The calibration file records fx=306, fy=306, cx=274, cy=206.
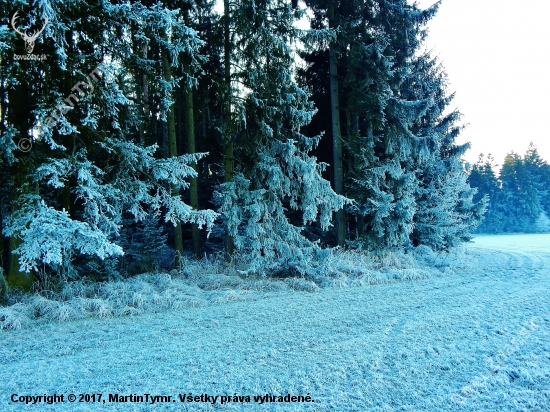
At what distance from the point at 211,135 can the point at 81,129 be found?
19.3 ft

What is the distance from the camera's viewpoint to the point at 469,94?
1449cm

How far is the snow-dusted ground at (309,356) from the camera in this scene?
2.45 metres

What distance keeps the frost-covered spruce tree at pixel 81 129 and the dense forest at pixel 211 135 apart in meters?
0.03

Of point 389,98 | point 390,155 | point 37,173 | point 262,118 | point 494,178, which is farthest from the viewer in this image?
point 494,178

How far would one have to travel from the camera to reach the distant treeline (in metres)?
37.9

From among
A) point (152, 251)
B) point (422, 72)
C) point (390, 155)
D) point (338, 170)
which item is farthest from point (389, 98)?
point (152, 251)

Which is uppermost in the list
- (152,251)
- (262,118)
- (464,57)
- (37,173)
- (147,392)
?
(464,57)

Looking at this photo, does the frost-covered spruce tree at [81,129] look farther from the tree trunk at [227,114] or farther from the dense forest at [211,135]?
the tree trunk at [227,114]

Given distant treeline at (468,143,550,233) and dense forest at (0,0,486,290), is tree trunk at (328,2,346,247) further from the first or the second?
distant treeline at (468,143,550,233)

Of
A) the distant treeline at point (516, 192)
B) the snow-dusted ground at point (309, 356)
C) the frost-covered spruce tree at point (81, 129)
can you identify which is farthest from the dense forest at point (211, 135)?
the distant treeline at point (516, 192)

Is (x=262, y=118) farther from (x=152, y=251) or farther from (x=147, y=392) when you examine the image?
(x=147, y=392)

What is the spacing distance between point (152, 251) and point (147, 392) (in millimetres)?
6346

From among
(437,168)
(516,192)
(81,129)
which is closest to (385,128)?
(437,168)

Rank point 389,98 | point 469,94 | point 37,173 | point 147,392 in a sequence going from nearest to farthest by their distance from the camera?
point 147,392, point 37,173, point 389,98, point 469,94
